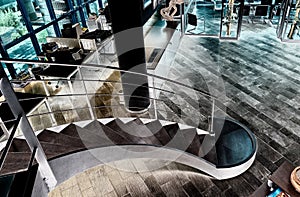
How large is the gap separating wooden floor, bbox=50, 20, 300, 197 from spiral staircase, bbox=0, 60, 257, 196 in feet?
0.92

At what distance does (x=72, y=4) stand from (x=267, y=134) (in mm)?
7252

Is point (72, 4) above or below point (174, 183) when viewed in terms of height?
above

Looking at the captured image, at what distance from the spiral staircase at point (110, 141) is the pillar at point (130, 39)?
506 millimetres

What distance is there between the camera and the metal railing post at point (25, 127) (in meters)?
1.51

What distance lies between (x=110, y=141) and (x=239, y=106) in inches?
123

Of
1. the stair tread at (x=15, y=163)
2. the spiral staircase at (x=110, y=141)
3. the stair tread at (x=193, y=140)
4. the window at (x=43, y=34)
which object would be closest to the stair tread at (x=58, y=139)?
the spiral staircase at (x=110, y=141)

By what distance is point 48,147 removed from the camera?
285 cm

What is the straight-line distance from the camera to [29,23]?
6.27 m

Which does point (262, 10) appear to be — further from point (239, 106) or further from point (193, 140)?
point (193, 140)

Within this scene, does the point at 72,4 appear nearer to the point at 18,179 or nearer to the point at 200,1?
the point at 200,1

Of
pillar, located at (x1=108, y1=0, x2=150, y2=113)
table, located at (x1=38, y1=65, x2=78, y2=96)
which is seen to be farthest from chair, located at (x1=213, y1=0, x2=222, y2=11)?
table, located at (x1=38, y1=65, x2=78, y2=96)

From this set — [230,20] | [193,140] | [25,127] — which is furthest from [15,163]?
[230,20]

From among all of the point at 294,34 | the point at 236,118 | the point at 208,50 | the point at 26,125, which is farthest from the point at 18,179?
the point at 294,34

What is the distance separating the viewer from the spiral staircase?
1911 mm
